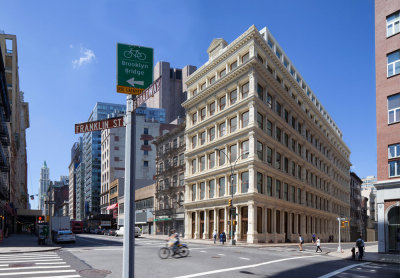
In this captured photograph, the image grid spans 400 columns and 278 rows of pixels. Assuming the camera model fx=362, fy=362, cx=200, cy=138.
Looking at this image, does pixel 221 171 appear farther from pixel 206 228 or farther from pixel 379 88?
pixel 379 88

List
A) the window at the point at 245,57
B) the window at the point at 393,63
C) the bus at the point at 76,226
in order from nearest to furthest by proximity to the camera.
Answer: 1. the window at the point at 393,63
2. the window at the point at 245,57
3. the bus at the point at 76,226

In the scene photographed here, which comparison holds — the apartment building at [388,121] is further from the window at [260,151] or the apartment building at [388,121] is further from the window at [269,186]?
the window at [269,186]

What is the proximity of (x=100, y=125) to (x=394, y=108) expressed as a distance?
31575mm

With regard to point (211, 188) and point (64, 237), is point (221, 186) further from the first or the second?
point (64, 237)

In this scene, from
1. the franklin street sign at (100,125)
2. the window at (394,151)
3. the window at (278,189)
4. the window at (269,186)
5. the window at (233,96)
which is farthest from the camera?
the window at (278,189)

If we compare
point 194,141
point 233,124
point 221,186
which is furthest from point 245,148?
point 194,141

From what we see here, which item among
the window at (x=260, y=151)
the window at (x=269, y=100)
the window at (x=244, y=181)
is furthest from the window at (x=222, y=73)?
the window at (x=244, y=181)

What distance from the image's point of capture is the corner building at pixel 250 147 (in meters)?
46.1

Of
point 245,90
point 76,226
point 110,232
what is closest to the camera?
point 245,90

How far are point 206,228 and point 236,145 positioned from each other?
43.6 ft

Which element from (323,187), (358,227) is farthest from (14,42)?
(358,227)

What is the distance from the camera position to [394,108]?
105ft

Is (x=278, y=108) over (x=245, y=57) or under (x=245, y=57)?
under

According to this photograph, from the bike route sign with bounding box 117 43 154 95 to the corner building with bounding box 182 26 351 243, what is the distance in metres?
34.0
